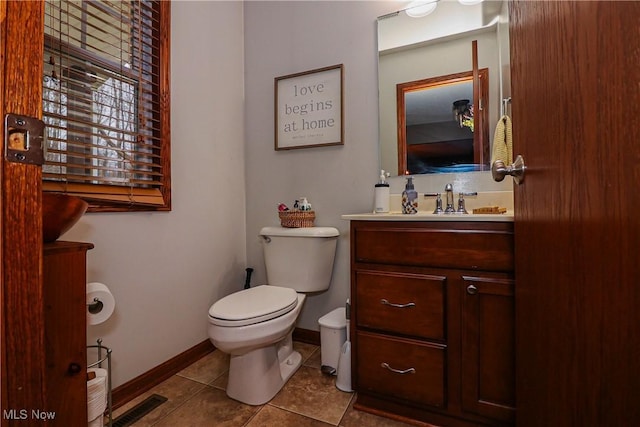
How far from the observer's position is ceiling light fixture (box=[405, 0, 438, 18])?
64.9 inches

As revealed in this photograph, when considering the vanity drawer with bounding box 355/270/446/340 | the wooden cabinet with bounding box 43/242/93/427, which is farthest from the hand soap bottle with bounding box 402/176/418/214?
the wooden cabinet with bounding box 43/242/93/427

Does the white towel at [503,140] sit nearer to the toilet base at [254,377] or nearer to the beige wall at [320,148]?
the beige wall at [320,148]

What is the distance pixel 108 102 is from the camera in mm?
1360

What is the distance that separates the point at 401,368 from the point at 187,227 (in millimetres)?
1302

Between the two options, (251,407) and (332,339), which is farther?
(332,339)

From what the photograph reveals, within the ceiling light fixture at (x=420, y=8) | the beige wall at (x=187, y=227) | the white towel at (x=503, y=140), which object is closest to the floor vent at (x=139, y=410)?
the beige wall at (x=187, y=227)

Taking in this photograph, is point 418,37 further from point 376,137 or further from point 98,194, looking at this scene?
point 98,194

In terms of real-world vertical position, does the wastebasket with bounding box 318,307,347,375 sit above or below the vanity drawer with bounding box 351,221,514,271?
below

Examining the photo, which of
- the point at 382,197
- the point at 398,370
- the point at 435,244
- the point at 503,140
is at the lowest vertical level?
the point at 398,370

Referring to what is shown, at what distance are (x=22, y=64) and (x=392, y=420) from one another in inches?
60.8

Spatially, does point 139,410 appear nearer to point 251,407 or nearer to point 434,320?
point 251,407

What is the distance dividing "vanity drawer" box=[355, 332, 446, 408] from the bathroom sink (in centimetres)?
110

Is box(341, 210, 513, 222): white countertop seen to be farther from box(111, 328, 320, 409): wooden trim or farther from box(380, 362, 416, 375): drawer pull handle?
box(111, 328, 320, 409): wooden trim

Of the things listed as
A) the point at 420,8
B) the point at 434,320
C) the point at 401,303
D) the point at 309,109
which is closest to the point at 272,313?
the point at 401,303
